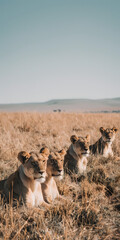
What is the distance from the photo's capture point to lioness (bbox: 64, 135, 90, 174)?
14.9 feet

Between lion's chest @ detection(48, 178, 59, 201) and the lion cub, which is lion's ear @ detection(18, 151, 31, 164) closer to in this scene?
the lion cub

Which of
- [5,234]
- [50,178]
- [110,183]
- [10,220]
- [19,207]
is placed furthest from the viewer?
[110,183]

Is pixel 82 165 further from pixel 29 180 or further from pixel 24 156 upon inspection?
pixel 24 156

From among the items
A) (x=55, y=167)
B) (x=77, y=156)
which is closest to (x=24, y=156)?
(x=55, y=167)

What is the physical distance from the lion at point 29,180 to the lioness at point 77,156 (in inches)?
59.5

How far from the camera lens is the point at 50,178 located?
11.1 feet

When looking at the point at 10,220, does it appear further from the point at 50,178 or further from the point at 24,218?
the point at 50,178

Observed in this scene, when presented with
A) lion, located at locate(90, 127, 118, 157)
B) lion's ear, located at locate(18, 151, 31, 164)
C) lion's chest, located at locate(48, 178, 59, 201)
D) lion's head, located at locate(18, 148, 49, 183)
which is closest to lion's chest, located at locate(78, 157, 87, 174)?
lion, located at locate(90, 127, 118, 157)

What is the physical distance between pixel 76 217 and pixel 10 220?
938 millimetres

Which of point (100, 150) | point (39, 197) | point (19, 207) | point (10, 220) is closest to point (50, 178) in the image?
point (39, 197)

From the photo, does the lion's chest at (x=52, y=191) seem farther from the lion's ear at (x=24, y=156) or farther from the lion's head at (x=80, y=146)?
the lion's head at (x=80, y=146)

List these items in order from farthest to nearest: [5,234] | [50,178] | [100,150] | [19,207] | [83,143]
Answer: [100,150], [83,143], [50,178], [19,207], [5,234]

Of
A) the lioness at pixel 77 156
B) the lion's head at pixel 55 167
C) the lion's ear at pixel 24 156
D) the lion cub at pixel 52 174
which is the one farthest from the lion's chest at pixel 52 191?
the lioness at pixel 77 156

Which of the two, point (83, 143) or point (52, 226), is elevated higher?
point (83, 143)
